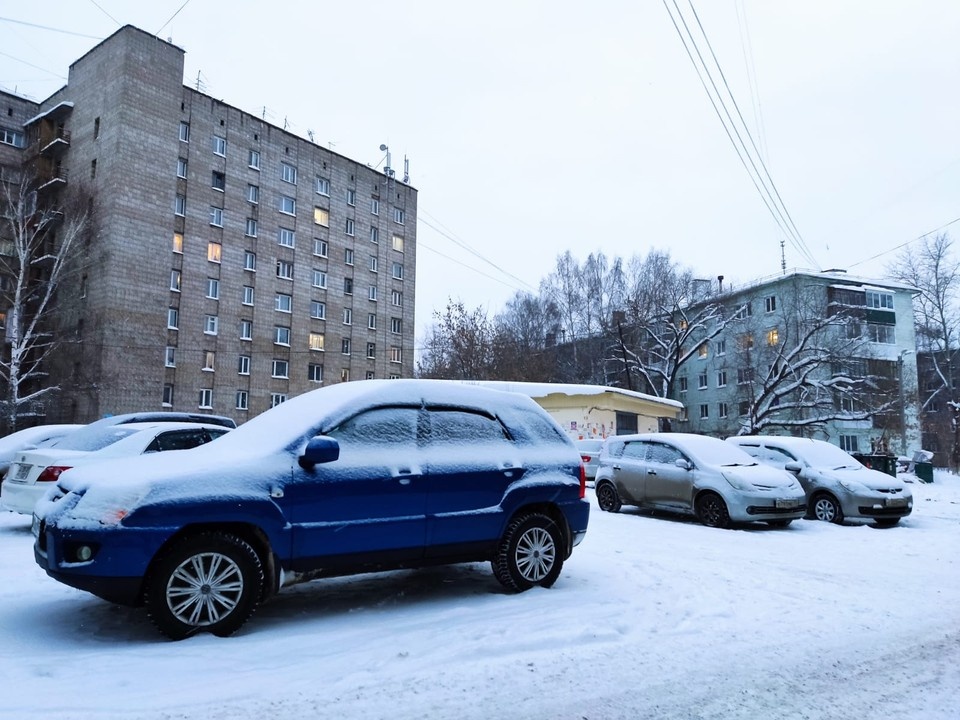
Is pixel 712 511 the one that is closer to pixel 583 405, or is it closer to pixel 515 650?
pixel 515 650

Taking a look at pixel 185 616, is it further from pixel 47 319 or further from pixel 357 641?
pixel 47 319

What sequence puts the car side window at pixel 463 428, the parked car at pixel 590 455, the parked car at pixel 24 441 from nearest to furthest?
1. the car side window at pixel 463 428
2. the parked car at pixel 24 441
3. the parked car at pixel 590 455

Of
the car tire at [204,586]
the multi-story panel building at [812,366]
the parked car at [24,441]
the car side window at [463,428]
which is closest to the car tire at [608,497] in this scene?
the car side window at [463,428]

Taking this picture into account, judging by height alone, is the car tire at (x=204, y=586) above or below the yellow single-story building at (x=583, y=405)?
below

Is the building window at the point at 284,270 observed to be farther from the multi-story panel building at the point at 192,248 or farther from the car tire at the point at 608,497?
the car tire at the point at 608,497

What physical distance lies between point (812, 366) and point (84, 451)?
37.2m

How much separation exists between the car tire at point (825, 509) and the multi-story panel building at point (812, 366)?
21.5m

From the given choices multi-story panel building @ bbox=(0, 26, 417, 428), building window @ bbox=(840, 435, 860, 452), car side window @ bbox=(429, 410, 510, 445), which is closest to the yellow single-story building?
car side window @ bbox=(429, 410, 510, 445)

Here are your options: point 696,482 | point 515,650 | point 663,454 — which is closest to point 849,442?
point 663,454

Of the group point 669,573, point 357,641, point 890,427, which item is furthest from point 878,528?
point 890,427

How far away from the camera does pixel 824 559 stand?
8.24 meters

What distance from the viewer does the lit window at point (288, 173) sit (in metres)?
46.5

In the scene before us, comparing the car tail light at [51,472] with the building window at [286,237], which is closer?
the car tail light at [51,472]

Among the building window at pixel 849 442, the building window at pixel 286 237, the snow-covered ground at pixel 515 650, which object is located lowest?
the snow-covered ground at pixel 515 650
